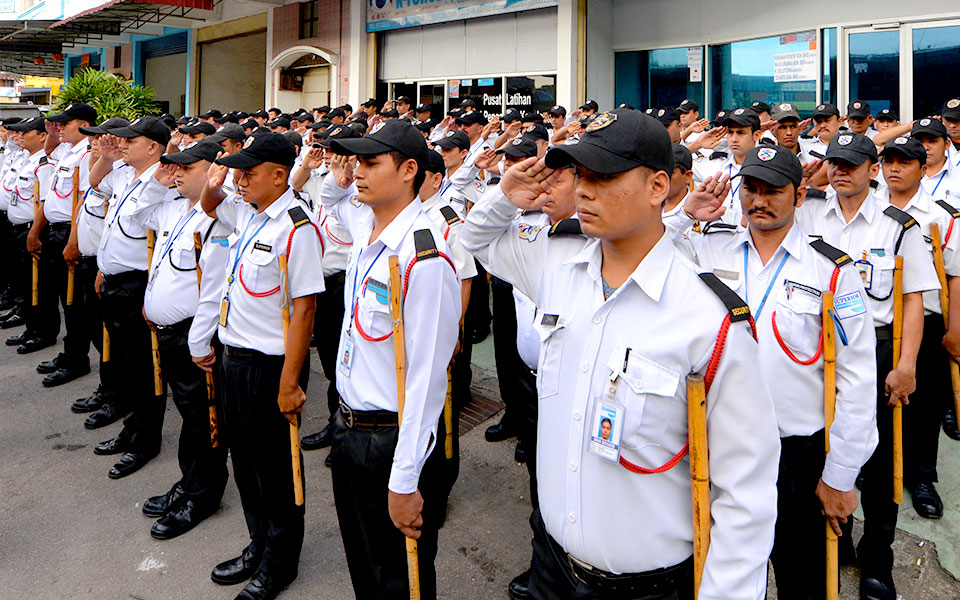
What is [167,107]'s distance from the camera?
25.6 metres

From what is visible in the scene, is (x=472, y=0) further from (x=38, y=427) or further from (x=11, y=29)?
(x=11, y=29)

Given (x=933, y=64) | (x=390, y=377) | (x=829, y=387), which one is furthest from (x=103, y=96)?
(x=829, y=387)

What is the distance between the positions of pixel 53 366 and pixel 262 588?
4.57 metres

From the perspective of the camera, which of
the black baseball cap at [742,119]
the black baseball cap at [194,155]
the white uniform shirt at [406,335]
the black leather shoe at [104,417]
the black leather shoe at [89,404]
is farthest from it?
the black baseball cap at [742,119]

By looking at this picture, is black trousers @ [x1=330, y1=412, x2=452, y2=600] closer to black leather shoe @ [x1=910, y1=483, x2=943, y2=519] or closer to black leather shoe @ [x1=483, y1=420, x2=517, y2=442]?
black leather shoe @ [x1=483, y1=420, x2=517, y2=442]

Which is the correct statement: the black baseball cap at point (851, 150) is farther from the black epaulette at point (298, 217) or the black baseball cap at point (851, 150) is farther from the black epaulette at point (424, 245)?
the black epaulette at point (298, 217)

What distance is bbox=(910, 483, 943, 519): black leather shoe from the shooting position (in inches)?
159

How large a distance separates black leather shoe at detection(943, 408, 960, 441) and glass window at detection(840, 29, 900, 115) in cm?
639

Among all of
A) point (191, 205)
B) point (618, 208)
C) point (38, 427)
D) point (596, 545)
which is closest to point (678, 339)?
point (618, 208)

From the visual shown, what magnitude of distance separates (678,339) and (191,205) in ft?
11.6

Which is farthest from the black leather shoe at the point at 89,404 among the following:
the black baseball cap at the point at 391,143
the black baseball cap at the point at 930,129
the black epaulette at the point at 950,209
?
the black baseball cap at the point at 930,129

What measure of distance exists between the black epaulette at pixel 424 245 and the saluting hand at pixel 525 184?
13.4 inches

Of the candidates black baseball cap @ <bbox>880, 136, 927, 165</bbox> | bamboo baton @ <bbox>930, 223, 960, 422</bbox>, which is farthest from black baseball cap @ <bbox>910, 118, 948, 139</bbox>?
bamboo baton @ <bbox>930, 223, 960, 422</bbox>

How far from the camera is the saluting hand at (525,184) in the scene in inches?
93.3
